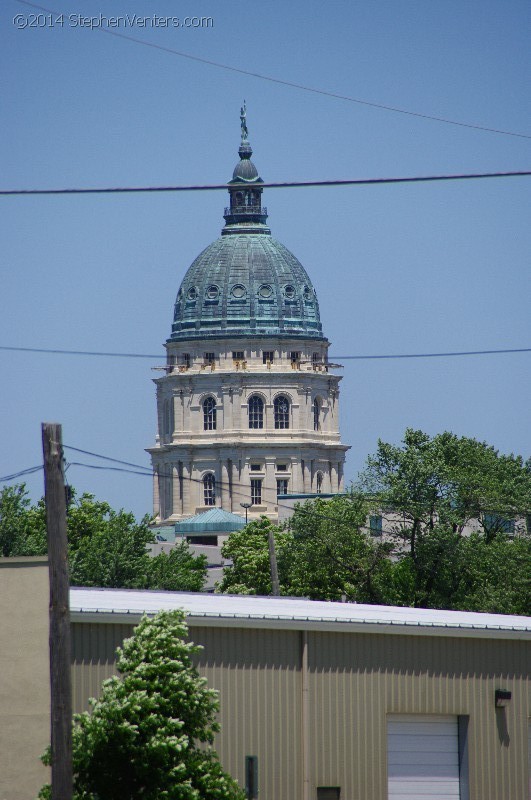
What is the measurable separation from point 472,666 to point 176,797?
32.0 ft

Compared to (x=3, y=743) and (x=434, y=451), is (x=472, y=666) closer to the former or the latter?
(x=3, y=743)

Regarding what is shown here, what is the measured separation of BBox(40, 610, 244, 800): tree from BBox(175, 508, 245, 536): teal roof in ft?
482

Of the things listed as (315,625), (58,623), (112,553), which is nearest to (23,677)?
(58,623)

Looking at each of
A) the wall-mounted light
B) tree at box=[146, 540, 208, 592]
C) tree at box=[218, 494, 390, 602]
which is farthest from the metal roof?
tree at box=[146, 540, 208, 592]

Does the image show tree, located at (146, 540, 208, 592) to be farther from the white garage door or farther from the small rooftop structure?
the small rooftop structure

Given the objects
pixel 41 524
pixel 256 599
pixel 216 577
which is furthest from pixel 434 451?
pixel 256 599

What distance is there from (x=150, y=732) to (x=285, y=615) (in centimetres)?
627

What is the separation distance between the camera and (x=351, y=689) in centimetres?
3662

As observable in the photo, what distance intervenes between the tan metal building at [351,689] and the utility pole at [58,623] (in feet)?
17.3

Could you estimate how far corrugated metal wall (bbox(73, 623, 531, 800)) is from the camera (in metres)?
35.2

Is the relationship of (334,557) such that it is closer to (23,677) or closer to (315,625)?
(315,625)

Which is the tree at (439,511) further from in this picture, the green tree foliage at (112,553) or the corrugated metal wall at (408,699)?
the corrugated metal wall at (408,699)

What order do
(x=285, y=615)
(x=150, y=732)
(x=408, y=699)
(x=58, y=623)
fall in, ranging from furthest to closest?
(x=408, y=699)
(x=285, y=615)
(x=150, y=732)
(x=58, y=623)

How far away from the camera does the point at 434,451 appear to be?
91.8m
